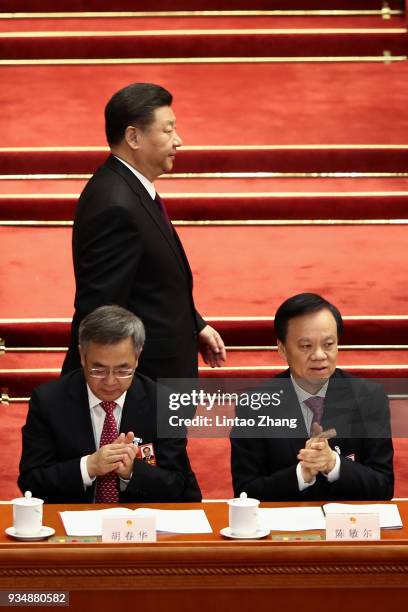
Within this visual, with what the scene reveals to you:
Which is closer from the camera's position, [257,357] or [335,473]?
[335,473]

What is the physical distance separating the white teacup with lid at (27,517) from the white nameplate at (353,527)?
0.41 m

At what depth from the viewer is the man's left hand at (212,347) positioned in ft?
8.55

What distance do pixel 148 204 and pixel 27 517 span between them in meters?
0.83

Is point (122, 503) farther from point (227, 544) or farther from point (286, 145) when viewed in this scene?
point (286, 145)

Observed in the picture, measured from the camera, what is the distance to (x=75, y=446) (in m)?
2.22

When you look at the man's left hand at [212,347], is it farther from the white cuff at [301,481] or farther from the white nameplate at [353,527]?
the white nameplate at [353,527]

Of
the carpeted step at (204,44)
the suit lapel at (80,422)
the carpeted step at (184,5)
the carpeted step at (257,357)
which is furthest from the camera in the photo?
the carpeted step at (184,5)

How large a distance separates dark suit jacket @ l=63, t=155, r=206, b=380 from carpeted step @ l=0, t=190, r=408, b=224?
3.67 ft

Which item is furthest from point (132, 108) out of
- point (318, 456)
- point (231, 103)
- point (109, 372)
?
point (231, 103)

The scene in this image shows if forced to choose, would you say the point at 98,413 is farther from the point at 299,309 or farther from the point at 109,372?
the point at 299,309

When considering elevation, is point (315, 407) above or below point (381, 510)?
above

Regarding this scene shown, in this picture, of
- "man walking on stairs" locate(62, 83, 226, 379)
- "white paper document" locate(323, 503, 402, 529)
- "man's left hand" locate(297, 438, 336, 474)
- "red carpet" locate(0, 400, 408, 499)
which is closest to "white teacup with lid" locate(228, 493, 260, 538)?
"white paper document" locate(323, 503, 402, 529)

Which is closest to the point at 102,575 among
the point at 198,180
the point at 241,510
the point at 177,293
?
the point at 241,510

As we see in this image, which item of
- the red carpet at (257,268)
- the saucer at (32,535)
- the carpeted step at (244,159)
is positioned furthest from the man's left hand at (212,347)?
the carpeted step at (244,159)
